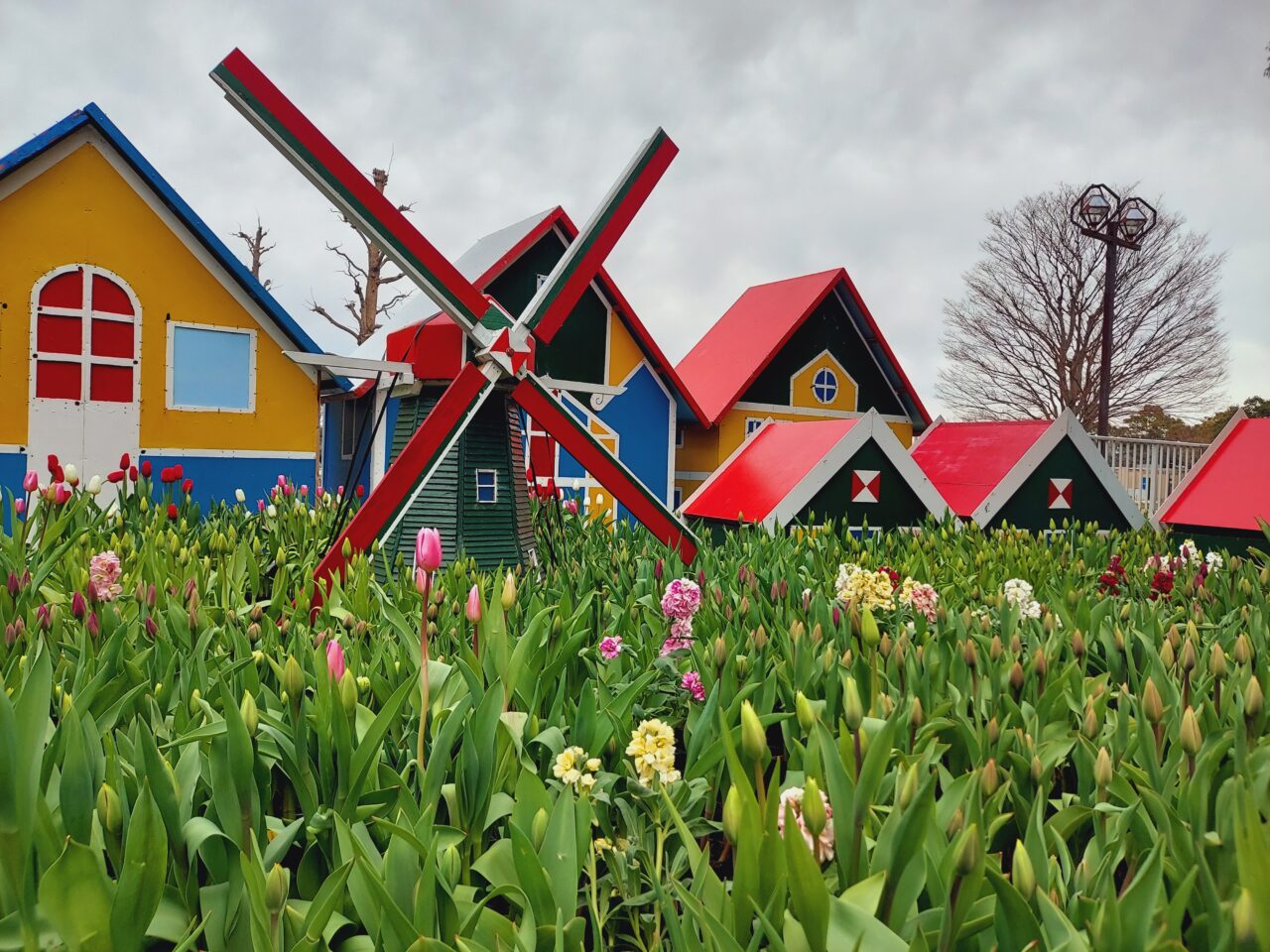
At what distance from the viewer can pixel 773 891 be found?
1.01 m

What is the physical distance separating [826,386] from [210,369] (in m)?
10.5

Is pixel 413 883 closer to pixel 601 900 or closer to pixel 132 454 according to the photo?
pixel 601 900

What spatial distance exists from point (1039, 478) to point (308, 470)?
7660mm

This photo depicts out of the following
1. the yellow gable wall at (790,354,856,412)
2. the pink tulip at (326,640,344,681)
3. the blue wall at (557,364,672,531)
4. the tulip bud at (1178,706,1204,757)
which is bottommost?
the tulip bud at (1178,706,1204,757)

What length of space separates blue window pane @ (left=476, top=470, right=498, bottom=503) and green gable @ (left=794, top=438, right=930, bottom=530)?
8.03ft

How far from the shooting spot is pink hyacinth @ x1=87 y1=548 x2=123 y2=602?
2.33m

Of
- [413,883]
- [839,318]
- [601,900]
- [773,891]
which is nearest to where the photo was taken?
[773,891]

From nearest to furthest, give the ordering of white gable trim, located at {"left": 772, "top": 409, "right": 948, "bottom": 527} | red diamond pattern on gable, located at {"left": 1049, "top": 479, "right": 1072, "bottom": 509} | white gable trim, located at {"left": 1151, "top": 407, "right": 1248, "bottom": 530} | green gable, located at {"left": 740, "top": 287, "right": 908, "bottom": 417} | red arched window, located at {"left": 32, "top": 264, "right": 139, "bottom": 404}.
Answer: white gable trim, located at {"left": 772, "top": 409, "right": 948, "bottom": 527} < white gable trim, located at {"left": 1151, "top": 407, "right": 1248, "bottom": 530} < red diamond pattern on gable, located at {"left": 1049, "top": 479, "right": 1072, "bottom": 509} < red arched window, located at {"left": 32, "top": 264, "right": 139, "bottom": 404} < green gable, located at {"left": 740, "top": 287, "right": 908, "bottom": 417}

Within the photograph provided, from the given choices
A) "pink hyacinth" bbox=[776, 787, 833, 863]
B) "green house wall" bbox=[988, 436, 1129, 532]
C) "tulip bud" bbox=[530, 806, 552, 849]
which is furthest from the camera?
"green house wall" bbox=[988, 436, 1129, 532]

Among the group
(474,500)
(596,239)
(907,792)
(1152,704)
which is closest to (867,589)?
(1152,704)

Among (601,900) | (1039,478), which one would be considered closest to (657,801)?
(601,900)

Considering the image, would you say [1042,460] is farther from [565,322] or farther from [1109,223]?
[1109,223]

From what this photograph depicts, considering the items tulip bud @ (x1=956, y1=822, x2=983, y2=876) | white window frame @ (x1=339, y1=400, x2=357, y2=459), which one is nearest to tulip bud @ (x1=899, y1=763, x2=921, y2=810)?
tulip bud @ (x1=956, y1=822, x2=983, y2=876)

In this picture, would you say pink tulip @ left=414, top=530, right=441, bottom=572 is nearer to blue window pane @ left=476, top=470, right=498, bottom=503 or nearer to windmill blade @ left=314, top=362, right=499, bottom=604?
windmill blade @ left=314, top=362, right=499, bottom=604
